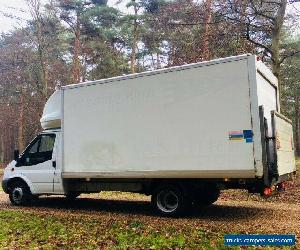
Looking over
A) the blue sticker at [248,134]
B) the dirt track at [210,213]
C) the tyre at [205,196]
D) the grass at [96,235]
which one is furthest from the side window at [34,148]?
the blue sticker at [248,134]

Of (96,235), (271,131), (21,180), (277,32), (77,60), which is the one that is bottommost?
(96,235)

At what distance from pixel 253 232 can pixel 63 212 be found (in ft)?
16.9

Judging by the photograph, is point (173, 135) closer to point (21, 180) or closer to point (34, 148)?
point (34, 148)

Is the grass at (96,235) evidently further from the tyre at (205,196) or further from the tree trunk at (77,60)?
the tree trunk at (77,60)

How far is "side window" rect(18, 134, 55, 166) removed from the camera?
1131 cm

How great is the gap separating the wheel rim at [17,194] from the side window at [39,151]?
0.76m

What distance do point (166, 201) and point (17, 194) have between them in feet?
16.1

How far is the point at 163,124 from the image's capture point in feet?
29.9

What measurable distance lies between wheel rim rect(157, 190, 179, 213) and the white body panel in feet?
2.03

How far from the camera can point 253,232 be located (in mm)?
7684

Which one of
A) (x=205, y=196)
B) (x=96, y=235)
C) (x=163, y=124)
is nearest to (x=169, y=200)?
(x=205, y=196)

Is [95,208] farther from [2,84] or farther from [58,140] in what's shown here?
[2,84]

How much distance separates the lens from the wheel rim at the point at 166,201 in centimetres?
942

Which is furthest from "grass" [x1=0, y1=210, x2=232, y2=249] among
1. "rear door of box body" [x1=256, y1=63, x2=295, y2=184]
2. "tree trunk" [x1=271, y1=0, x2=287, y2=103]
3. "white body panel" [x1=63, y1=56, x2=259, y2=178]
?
"tree trunk" [x1=271, y1=0, x2=287, y2=103]
